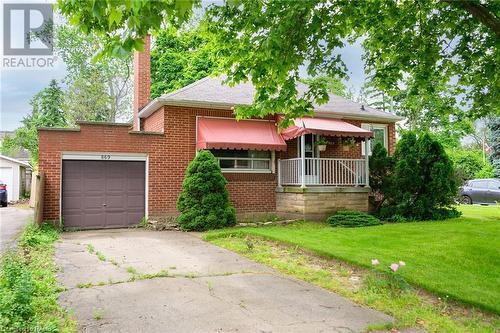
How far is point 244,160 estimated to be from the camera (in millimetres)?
15242

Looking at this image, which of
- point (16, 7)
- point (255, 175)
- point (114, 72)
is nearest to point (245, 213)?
point (255, 175)

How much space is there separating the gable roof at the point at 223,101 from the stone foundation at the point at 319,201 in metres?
3.29

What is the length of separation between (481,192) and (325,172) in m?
13.3

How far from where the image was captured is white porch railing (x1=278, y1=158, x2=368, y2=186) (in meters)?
14.8

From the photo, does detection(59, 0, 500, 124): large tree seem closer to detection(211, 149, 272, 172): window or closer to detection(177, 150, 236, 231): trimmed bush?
detection(177, 150, 236, 231): trimmed bush

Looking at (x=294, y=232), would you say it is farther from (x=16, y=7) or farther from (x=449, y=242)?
(x=16, y=7)

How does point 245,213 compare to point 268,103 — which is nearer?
point 268,103

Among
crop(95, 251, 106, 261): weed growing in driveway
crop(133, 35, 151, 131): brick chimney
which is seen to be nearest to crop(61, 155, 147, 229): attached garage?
crop(133, 35, 151, 131): brick chimney

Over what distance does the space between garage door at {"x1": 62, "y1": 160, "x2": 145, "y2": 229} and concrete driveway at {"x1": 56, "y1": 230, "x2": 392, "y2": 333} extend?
461cm

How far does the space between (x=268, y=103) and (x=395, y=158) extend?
874 centimetres

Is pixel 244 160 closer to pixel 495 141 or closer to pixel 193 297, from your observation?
pixel 193 297

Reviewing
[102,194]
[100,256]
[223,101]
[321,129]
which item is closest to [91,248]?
[100,256]

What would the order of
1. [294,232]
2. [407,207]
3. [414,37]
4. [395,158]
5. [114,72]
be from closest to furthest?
[414,37]
[294,232]
[407,207]
[395,158]
[114,72]

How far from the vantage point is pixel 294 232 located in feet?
37.3
